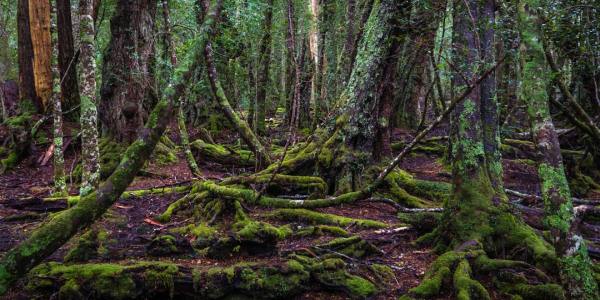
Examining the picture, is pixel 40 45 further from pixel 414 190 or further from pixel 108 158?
pixel 414 190

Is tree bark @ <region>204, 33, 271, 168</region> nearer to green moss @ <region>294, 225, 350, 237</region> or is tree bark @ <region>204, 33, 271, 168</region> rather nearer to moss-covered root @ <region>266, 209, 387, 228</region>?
moss-covered root @ <region>266, 209, 387, 228</region>

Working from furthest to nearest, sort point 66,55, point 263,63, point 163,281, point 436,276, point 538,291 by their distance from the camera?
point 263,63 → point 66,55 → point 436,276 → point 163,281 → point 538,291

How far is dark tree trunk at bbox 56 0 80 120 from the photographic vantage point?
1341 centimetres

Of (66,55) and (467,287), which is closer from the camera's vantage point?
(467,287)

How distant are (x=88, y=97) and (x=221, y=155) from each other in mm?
5639

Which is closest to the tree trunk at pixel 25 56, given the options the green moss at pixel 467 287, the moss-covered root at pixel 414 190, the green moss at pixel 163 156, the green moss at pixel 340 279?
the green moss at pixel 163 156

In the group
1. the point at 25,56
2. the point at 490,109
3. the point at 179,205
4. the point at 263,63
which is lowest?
the point at 179,205

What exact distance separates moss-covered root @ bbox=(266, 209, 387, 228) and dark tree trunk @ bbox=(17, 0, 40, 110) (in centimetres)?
1034

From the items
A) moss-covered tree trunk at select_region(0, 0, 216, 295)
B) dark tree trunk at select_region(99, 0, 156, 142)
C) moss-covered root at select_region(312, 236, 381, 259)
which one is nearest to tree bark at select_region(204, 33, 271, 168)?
dark tree trunk at select_region(99, 0, 156, 142)

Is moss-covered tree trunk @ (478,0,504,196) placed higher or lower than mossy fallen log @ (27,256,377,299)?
higher

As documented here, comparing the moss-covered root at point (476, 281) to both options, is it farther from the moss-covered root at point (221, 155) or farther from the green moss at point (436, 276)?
the moss-covered root at point (221, 155)

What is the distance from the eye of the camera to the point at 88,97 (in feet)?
22.7

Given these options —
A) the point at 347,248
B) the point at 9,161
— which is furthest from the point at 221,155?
the point at 347,248

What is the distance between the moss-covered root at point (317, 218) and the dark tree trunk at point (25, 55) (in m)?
10.3
